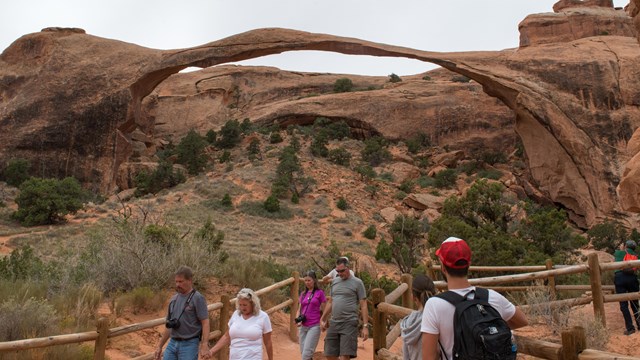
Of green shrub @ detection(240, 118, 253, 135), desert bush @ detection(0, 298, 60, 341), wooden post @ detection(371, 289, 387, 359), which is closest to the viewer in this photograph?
wooden post @ detection(371, 289, 387, 359)

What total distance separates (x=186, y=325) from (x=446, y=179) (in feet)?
71.9

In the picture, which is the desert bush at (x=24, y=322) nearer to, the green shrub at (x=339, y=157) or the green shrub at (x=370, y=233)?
the green shrub at (x=370, y=233)

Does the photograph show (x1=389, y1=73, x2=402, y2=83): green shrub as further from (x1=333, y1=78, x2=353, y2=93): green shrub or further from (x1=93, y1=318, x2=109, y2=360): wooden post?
(x1=93, y1=318, x2=109, y2=360): wooden post

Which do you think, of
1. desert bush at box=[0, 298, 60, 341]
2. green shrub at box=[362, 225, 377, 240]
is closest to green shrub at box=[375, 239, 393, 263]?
green shrub at box=[362, 225, 377, 240]

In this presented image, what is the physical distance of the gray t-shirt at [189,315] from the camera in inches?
138

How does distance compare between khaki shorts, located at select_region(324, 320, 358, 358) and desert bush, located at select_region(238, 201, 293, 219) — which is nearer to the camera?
khaki shorts, located at select_region(324, 320, 358, 358)

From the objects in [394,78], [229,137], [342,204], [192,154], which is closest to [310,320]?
[342,204]

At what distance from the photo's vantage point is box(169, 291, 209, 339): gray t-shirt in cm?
350

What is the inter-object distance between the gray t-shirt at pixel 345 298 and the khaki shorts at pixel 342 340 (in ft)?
0.18

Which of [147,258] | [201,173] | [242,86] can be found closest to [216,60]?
[201,173]

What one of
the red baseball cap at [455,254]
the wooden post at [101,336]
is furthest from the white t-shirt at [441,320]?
the wooden post at [101,336]

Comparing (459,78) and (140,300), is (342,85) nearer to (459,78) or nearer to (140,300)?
(459,78)

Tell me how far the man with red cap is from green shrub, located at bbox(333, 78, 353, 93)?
109ft

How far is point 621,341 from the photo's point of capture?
513cm
